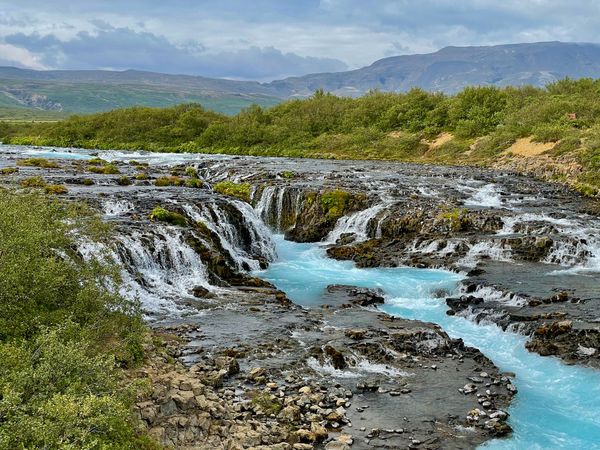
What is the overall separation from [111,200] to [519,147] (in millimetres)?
53148

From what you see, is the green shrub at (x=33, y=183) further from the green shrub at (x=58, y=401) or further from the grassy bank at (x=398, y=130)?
the grassy bank at (x=398, y=130)

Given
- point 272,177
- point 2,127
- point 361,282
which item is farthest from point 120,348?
point 2,127

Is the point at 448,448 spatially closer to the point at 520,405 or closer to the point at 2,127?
the point at 520,405

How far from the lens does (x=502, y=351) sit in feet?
71.9

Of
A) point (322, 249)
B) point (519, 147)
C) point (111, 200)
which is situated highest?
point (519, 147)

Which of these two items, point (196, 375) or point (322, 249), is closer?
point (196, 375)

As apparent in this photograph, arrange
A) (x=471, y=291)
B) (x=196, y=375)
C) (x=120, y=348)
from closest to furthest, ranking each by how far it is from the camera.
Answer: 1. (x=120, y=348)
2. (x=196, y=375)
3. (x=471, y=291)

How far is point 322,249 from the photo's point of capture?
39.1m

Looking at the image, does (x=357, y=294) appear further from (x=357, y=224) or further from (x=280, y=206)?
(x=280, y=206)

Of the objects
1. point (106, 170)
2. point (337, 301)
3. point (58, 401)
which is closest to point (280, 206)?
point (106, 170)

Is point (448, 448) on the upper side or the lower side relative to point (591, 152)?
lower

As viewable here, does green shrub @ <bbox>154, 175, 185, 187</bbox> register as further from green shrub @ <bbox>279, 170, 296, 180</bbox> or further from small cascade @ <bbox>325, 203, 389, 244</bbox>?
small cascade @ <bbox>325, 203, 389, 244</bbox>

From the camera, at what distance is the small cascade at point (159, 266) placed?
26047 mm

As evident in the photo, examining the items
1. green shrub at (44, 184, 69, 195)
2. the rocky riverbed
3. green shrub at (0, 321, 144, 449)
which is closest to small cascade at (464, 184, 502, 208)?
the rocky riverbed
